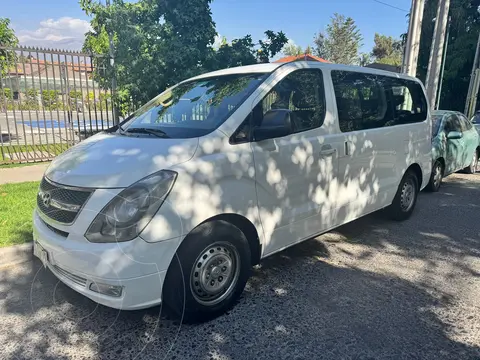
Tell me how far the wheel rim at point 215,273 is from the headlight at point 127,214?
52 centimetres

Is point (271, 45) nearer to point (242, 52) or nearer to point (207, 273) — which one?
point (242, 52)

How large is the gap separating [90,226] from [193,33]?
7371 millimetres

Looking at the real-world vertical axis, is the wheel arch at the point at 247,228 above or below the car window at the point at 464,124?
below

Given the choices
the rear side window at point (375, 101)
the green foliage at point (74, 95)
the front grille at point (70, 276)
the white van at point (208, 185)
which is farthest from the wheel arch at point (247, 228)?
the green foliage at point (74, 95)

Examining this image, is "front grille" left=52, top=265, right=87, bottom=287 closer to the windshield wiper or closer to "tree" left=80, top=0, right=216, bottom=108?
the windshield wiper

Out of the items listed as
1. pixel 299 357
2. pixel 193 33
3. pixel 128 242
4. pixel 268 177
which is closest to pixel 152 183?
pixel 128 242

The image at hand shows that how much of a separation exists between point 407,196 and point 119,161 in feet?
13.9

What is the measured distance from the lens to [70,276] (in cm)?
268

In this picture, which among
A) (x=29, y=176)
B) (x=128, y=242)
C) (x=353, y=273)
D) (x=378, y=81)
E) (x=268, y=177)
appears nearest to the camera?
(x=128, y=242)

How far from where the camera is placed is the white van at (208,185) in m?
Result: 2.49

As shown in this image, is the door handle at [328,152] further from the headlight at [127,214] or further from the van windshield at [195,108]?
the headlight at [127,214]

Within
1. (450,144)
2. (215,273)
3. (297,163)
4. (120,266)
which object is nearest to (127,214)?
(120,266)

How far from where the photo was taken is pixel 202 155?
109 inches

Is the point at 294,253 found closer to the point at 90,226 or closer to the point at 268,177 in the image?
the point at 268,177
